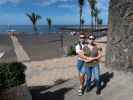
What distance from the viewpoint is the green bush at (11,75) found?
35.0ft

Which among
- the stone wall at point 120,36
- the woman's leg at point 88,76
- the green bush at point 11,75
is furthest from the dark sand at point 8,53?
the green bush at point 11,75

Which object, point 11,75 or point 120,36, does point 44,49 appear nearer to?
point 120,36

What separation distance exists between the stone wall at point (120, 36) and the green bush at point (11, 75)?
12.4 feet

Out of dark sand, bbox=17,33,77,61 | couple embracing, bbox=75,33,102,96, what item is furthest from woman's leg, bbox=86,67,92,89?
dark sand, bbox=17,33,77,61

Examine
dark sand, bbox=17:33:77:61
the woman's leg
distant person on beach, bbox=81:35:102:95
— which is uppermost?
distant person on beach, bbox=81:35:102:95

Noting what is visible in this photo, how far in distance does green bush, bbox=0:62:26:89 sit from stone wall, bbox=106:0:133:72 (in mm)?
3783

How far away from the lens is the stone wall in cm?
1327

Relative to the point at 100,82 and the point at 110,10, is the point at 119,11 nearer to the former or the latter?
the point at 110,10

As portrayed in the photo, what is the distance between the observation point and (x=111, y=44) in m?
13.9

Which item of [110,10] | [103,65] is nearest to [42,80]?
[103,65]

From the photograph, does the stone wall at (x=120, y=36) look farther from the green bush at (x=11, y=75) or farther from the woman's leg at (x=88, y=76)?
the green bush at (x=11, y=75)

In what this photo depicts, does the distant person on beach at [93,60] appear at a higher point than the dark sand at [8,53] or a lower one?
higher

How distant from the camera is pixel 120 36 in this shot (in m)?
13.6

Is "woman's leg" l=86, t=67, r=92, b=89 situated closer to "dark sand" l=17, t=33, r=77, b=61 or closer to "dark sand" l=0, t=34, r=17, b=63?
"dark sand" l=0, t=34, r=17, b=63
